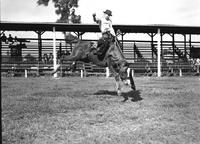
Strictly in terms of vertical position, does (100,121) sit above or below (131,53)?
below

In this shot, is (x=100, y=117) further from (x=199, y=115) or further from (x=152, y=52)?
(x=152, y=52)

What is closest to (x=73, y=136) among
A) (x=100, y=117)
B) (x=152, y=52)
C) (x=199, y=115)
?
(x=100, y=117)

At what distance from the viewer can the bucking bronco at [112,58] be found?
31.8 ft

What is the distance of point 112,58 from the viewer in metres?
10.3

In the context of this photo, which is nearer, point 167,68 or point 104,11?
point 104,11

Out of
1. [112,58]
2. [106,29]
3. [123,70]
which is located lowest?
[123,70]

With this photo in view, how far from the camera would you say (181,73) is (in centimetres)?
2864

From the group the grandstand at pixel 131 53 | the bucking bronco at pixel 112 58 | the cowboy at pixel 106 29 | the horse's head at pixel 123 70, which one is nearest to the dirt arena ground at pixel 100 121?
the horse's head at pixel 123 70

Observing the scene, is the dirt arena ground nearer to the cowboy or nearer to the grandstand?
the cowboy

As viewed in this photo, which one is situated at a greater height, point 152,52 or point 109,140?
point 152,52

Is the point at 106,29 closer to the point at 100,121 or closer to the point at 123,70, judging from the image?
the point at 123,70

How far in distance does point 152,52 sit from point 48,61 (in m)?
9.26

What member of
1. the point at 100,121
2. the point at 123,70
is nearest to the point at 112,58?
the point at 123,70

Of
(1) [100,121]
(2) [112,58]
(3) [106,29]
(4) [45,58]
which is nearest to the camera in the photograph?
(1) [100,121]
